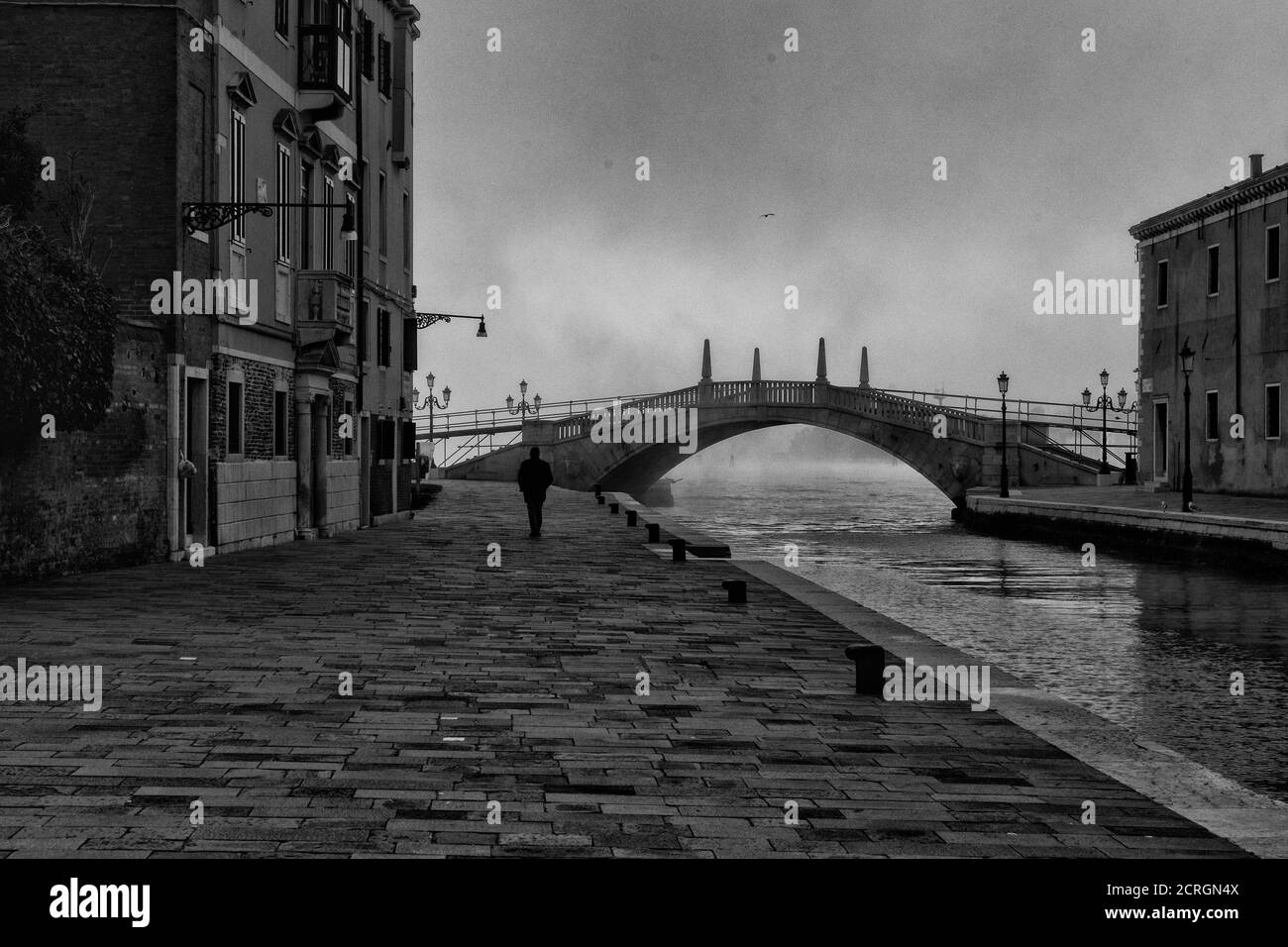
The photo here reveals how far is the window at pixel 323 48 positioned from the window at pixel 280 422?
484 cm

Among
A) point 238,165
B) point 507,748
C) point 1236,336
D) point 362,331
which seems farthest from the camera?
point 1236,336

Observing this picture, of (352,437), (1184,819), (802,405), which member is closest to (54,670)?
(1184,819)

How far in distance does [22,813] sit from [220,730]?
1.65 metres

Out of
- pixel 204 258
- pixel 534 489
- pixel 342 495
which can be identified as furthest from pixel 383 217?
pixel 204 258

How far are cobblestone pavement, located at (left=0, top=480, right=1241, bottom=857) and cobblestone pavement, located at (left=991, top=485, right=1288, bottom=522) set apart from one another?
20.5 metres

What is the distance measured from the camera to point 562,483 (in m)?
57.0

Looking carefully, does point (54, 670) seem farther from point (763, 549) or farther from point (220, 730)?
point (763, 549)

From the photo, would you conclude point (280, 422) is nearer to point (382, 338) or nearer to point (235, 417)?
point (235, 417)

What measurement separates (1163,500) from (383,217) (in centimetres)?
2049

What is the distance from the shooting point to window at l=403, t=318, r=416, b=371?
31609mm

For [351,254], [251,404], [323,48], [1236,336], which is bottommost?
[251,404]

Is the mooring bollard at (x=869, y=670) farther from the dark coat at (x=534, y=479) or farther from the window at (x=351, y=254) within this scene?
the window at (x=351, y=254)

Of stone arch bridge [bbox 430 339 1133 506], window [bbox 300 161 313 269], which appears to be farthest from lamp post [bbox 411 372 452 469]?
window [bbox 300 161 313 269]

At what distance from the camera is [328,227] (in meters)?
24.5
